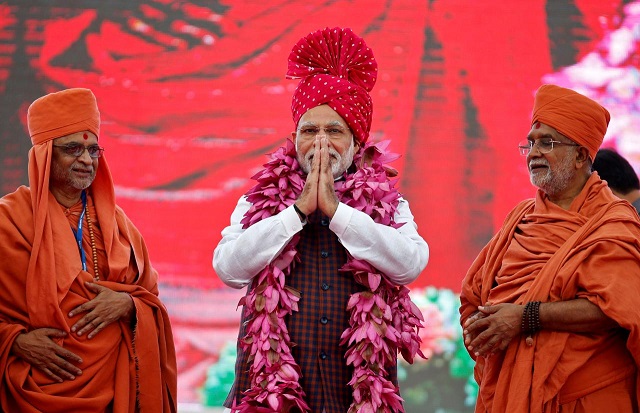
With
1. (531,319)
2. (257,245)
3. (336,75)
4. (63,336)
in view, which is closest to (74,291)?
(63,336)

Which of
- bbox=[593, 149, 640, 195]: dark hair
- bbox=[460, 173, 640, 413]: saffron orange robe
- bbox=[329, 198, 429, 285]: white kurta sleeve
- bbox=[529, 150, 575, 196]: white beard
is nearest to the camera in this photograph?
bbox=[460, 173, 640, 413]: saffron orange robe

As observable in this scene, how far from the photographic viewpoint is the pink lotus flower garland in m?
3.48

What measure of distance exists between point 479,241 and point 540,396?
8.35ft

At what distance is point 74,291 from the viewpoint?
12.2 feet

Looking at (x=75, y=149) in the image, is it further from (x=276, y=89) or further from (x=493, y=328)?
(x=276, y=89)

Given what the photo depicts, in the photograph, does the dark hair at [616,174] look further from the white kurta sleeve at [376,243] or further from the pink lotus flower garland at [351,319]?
the white kurta sleeve at [376,243]

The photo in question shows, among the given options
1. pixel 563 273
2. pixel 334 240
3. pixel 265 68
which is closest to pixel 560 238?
pixel 563 273

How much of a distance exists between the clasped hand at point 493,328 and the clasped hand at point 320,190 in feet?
2.29

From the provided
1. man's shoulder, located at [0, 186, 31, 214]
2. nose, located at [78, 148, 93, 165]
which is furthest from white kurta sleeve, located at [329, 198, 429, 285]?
man's shoulder, located at [0, 186, 31, 214]

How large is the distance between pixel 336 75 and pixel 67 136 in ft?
3.72

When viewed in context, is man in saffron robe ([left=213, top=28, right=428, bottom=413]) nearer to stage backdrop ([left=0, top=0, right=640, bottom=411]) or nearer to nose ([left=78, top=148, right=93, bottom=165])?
nose ([left=78, top=148, right=93, bottom=165])

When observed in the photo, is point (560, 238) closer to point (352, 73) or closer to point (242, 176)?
point (352, 73)

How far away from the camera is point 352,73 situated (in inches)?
152

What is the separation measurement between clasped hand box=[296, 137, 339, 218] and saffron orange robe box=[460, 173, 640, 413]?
0.75 m
